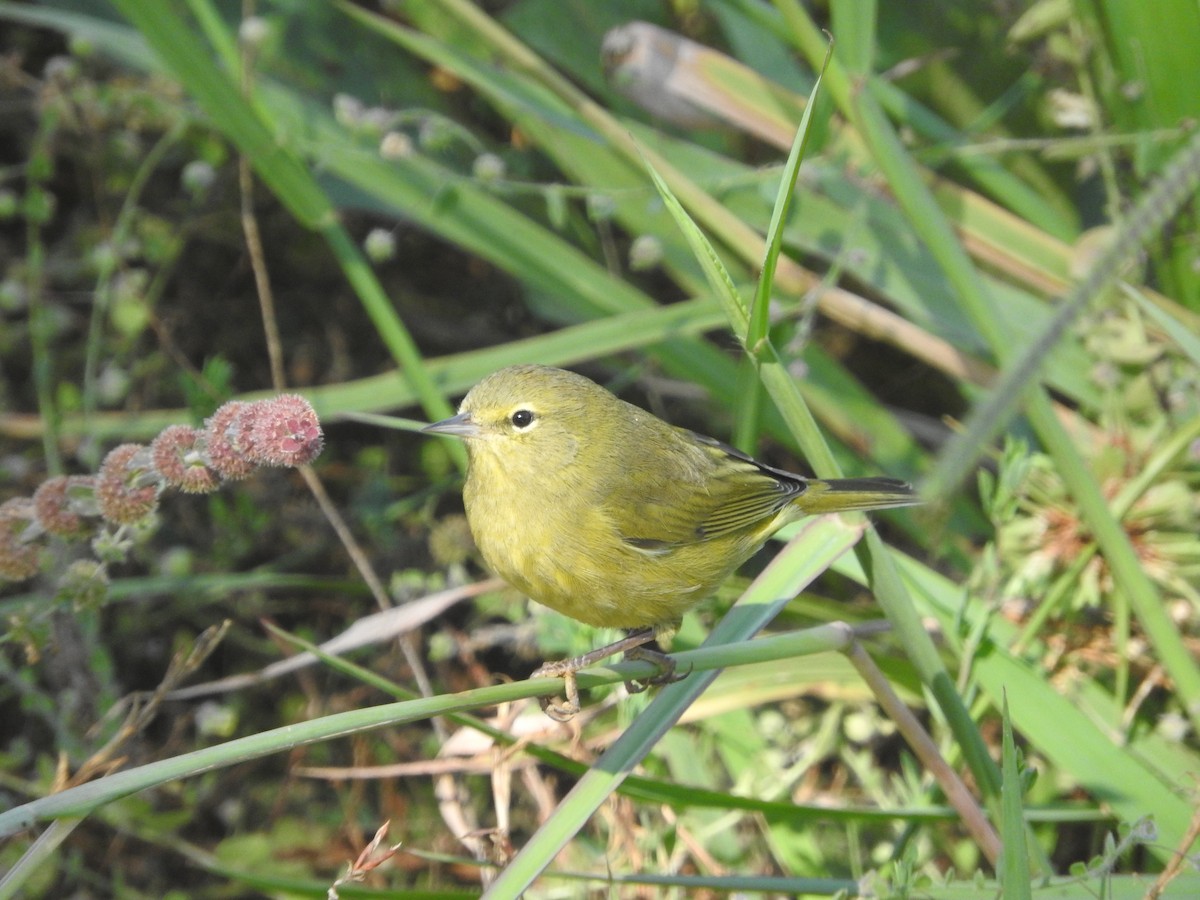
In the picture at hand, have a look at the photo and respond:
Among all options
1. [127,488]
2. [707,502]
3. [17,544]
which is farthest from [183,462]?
[707,502]

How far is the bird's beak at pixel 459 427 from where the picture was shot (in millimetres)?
2502

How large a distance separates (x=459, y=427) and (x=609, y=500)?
0.39 metres

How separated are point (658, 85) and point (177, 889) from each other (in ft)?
10.1

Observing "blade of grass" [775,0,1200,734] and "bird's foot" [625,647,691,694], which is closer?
"bird's foot" [625,647,691,694]

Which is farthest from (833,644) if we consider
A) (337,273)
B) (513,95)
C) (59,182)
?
(59,182)

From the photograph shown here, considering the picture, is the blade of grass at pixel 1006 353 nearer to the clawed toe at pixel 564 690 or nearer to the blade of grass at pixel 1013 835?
the blade of grass at pixel 1013 835

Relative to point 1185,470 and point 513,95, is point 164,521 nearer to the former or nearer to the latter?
point 513,95

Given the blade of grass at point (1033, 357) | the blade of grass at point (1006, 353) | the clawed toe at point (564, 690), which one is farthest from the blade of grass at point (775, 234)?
the blade of grass at point (1006, 353)

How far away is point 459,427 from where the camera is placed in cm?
256

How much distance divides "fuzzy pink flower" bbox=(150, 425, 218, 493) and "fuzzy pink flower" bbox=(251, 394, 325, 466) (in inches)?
6.4

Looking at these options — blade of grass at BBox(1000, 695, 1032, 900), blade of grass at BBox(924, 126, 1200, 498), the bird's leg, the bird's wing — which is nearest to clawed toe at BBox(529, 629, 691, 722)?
the bird's leg

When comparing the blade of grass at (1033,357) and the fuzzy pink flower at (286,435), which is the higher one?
the blade of grass at (1033,357)

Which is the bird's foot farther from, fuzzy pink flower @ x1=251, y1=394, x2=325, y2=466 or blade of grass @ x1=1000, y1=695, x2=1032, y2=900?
fuzzy pink flower @ x1=251, y1=394, x2=325, y2=466

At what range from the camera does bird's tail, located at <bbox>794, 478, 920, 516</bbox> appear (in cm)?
274
